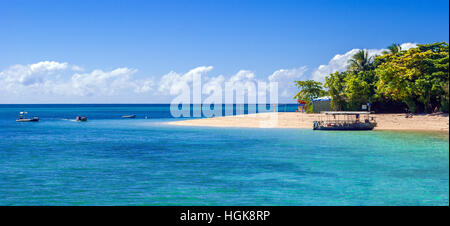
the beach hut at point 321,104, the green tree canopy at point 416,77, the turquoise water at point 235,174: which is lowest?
the turquoise water at point 235,174

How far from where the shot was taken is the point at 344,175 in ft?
75.3

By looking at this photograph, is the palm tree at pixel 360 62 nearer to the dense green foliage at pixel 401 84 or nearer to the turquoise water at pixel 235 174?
the dense green foliage at pixel 401 84

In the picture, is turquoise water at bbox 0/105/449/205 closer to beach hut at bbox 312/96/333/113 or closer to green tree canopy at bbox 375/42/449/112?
green tree canopy at bbox 375/42/449/112

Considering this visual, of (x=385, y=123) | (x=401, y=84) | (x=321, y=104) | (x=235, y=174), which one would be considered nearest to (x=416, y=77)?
(x=401, y=84)

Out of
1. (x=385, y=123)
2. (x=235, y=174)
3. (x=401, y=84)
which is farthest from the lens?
(x=401, y=84)

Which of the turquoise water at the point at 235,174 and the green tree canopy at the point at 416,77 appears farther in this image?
the green tree canopy at the point at 416,77

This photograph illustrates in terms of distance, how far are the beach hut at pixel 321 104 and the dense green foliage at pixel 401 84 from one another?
1.64m

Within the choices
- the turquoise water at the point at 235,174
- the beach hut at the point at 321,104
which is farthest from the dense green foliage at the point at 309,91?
the turquoise water at the point at 235,174

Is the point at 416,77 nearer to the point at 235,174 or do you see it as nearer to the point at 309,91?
the point at 309,91

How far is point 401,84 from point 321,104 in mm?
17871

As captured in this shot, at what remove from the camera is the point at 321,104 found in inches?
3000

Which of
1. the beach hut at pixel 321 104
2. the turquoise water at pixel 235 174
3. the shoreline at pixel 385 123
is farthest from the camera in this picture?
the beach hut at pixel 321 104

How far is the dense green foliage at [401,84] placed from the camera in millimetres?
58062
